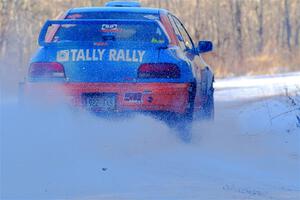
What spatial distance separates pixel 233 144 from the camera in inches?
342

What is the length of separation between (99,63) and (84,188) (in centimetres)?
256

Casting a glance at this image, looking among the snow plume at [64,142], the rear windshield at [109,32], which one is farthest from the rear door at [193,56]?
the snow plume at [64,142]

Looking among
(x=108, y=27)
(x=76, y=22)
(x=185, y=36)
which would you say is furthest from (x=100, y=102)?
(x=185, y=36)

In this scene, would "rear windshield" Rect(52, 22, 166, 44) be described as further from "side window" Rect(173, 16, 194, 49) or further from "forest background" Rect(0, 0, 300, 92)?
"forest background" Rect(0, 0, 300, 92)

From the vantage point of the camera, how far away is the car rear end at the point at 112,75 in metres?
7.96

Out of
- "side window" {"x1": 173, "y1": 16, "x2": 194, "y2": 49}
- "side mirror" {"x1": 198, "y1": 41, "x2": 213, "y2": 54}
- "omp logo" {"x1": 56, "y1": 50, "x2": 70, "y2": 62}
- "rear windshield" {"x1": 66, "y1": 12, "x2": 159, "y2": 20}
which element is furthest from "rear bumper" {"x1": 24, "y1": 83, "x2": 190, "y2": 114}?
"side mirror" {"x1": 198, "y1": 41, "x2": 213, "y2": 54}

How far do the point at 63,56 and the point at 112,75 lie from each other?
57 centimetres

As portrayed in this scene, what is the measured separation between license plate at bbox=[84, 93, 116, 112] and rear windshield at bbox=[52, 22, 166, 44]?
774 millimetres

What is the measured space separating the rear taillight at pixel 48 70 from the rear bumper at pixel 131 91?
0.33 feet

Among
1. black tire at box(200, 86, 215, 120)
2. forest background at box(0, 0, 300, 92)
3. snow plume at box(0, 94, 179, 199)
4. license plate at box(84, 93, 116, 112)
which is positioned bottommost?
forest background at box(0, 0, 300, 92)

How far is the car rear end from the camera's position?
7965 millimetres

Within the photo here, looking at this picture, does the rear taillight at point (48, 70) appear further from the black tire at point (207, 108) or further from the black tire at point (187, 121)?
the black tire at point (207, 108)

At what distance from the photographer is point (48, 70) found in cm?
809

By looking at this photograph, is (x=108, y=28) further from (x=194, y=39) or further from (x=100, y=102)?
(x=194, y=39)
